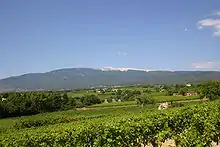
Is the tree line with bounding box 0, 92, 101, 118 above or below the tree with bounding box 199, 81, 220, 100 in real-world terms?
below

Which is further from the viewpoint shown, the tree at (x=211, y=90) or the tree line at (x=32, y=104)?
the tree line at (x=32, y=104)

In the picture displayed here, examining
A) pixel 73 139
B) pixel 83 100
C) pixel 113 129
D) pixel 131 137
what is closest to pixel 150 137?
pixel 131 137

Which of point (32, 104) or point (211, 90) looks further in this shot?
point (32, 104)

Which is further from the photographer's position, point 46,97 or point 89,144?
point 46,97

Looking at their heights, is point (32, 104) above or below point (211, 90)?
below

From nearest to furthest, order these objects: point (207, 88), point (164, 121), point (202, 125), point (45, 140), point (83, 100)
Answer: point (202, 125), point (45, 140), point (164, 121), point (207, 88), point (83, 100)

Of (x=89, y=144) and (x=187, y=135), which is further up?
(x=187, y=135)

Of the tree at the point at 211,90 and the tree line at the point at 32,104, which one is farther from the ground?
the tree at the point at 211,90

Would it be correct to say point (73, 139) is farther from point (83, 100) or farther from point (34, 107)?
point (83, 100)

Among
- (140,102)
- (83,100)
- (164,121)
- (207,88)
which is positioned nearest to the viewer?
(164,121)

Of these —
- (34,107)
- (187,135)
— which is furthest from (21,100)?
(187,135)

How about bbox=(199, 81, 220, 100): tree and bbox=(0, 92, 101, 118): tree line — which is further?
bbox=(0, 92, 101, 118): tree line

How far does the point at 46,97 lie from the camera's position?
97.0 metres

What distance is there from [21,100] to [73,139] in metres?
73.9
